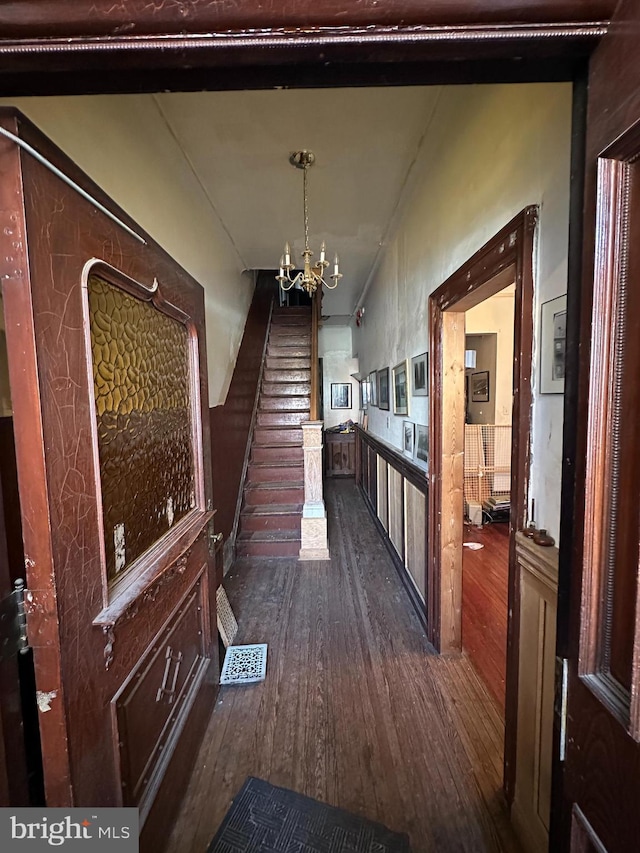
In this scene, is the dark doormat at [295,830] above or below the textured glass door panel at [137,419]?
below

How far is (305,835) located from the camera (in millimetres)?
1283

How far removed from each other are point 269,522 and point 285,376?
7.25 ft

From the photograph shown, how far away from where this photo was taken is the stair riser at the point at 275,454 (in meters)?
4.12

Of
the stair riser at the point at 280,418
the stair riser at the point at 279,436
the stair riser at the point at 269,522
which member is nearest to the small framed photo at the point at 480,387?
the stair riser at the point at 280,418

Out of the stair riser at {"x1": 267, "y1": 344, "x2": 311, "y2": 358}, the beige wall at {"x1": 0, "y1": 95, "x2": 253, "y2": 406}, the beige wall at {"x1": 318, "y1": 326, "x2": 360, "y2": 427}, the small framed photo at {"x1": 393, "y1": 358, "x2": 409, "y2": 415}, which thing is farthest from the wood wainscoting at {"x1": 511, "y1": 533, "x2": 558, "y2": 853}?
the beige wall at {"x1": 318, "y1": 326, "x2": 360, "y2": 427}

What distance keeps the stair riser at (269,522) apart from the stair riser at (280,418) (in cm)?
122

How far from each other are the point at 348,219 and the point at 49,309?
288 centimetres

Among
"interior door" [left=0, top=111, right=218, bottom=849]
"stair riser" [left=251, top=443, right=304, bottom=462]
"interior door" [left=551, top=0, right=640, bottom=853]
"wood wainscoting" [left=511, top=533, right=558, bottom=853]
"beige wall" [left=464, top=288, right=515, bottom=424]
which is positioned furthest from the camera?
"beige wall" [left=464, top=288, right=515, bottom=424]

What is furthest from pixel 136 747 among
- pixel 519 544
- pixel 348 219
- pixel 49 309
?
pixel 348 219

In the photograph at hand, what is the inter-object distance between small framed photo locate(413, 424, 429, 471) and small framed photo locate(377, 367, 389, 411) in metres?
1.17

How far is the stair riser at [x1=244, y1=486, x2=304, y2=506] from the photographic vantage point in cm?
374

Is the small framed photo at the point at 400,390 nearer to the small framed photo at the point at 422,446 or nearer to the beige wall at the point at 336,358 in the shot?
the small framed photo at the point at 422,446

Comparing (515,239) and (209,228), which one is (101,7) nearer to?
(515,239)

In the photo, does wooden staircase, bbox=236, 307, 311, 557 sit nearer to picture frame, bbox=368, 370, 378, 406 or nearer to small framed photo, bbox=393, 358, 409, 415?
picture frame, bbox=368, 370, 378, 406
